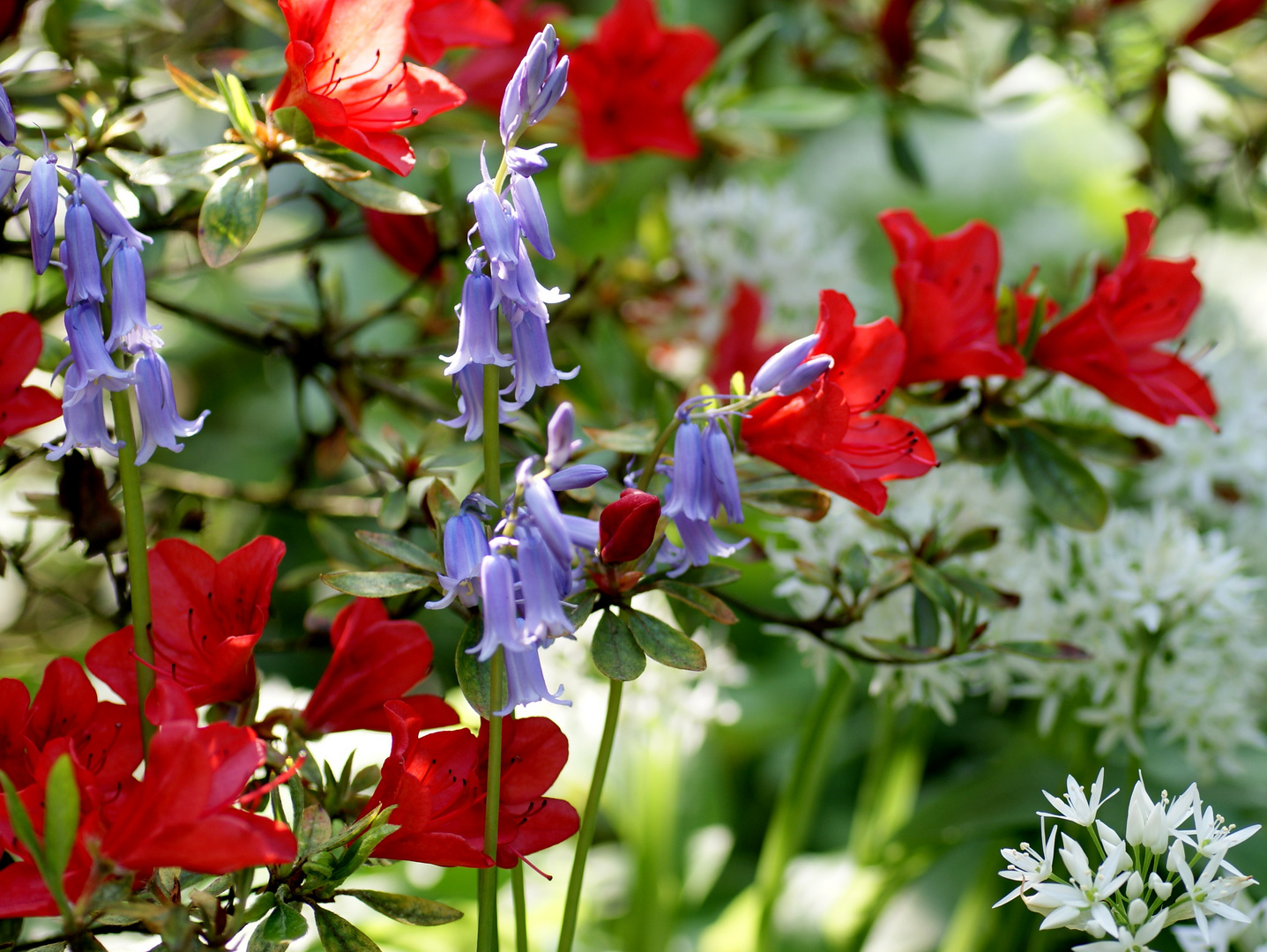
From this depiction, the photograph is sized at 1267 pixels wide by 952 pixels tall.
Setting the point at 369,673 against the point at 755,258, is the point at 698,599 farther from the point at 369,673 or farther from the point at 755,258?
the point at 755,258

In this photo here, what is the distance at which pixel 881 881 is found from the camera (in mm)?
717

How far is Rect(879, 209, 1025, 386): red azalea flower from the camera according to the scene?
49 centimetres

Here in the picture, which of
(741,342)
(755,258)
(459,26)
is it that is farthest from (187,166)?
(755,258)

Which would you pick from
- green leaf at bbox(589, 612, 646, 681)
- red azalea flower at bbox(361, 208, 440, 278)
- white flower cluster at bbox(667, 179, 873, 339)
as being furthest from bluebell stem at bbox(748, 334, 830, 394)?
white flower cluster at bbox(667, 179, 873, 339)

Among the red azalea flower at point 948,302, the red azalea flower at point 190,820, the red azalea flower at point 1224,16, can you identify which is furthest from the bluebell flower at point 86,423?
the red azalea flower at point 1224,16

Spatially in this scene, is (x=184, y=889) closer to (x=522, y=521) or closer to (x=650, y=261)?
(x=522, y=521)

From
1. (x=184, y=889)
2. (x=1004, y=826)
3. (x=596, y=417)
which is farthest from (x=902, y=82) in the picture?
(x=184, y=889)

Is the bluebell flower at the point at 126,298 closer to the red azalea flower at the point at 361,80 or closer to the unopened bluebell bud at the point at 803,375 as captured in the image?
the red azalea flower at the point at 361,80

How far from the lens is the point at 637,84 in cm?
71

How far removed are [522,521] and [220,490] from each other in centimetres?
42

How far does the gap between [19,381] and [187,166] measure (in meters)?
0.11

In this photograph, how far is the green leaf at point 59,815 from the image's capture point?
29 centimetres

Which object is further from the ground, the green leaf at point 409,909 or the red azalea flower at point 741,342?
the red azalea flower at point 741,342

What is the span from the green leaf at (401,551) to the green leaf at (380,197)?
134mm
